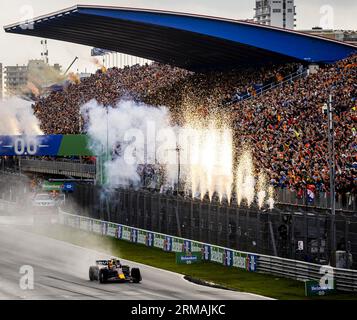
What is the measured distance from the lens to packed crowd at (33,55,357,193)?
158ft

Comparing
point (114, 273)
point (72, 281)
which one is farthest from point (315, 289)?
point (72, 281)

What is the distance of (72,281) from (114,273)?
1.92m

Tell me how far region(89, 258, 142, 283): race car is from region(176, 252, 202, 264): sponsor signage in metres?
6.17

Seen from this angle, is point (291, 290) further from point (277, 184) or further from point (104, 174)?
point (104, 174)

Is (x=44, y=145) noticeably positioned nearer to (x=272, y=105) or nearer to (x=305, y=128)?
(x=272, y=105)

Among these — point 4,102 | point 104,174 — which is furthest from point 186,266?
point 4,102

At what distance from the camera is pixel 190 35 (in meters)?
74.2

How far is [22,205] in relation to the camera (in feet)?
237

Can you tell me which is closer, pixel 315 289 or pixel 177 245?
pixel 315 289

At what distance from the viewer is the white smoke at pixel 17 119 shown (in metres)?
89.7

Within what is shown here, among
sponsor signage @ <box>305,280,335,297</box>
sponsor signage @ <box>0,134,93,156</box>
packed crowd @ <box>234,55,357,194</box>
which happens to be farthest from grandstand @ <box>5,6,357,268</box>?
sponsor signage @ <box>0,134,93,156</box>

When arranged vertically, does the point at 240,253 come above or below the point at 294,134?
below
